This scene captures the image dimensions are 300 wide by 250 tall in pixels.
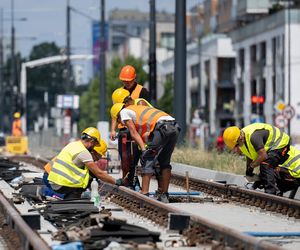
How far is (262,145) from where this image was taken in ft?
58.5

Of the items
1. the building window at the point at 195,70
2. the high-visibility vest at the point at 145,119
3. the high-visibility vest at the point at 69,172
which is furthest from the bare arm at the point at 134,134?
the building window at the point at 195,70

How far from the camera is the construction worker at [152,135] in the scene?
1736cm

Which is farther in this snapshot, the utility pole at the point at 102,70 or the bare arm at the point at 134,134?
the utility pole at the point at 102,70

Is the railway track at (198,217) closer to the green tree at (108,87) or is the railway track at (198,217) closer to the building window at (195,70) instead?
the green tree at (108,87)

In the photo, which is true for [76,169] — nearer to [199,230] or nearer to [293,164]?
[293,164]

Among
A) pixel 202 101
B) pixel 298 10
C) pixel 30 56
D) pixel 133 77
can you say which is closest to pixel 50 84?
pixel 30 56

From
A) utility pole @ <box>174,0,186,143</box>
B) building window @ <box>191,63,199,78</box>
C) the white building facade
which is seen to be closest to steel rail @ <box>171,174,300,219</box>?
utility pole @ <box>174,0,186,143</box>

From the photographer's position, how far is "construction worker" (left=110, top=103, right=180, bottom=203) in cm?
1736

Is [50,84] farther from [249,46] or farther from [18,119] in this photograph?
[18,119]

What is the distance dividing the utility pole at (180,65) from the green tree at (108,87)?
1951 inches

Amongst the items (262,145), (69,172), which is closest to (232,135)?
(262,145)

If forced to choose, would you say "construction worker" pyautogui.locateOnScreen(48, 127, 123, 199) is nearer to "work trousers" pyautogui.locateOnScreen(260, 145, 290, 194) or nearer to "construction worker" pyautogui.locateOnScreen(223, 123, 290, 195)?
"construction worker" pyautogui.locateOnScreen(223, 123, 290, 195)

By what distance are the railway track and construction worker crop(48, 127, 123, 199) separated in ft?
2.48

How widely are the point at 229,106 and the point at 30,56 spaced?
99.5 metres
